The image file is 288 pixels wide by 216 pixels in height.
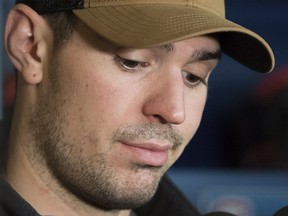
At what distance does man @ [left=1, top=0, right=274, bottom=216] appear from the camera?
1.07 meters

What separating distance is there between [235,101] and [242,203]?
0.47 metres

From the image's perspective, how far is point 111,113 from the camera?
1.09m

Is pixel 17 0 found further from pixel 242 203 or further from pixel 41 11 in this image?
pixel 242 203

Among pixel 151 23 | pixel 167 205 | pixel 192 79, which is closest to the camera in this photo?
pixel 151 23

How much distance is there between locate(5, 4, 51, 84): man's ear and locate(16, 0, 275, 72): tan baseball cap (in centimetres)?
2

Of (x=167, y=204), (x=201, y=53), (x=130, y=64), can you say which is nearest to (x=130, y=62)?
(x=130, y=64)

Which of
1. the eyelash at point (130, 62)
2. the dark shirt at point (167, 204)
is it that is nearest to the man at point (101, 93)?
the eyelash at point (130, 62)

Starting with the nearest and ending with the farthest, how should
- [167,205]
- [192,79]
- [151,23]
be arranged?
[151,23] < [192,79] < [167,205]

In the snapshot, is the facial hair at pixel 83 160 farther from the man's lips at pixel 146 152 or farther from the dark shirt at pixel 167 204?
the dark shirt at pixel 167 204

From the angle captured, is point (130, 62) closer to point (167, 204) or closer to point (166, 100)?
point (166, 100)

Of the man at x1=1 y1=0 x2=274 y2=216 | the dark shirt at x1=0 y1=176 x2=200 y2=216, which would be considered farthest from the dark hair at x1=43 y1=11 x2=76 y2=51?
the dark shirt at x1=0 y1=176 x2=200 y2=216

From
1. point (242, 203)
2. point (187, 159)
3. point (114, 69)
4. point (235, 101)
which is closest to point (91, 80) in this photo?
point (114, 69)

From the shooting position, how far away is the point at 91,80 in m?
1.09

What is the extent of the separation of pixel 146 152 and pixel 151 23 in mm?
193
